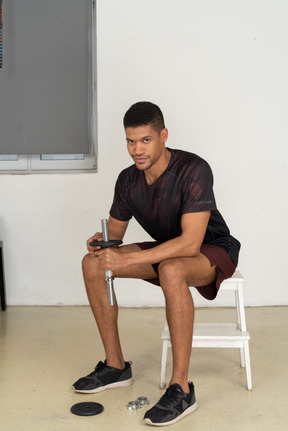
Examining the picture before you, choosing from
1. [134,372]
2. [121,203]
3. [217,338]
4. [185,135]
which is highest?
[185,135]

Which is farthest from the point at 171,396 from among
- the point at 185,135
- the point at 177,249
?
the point at 185,135

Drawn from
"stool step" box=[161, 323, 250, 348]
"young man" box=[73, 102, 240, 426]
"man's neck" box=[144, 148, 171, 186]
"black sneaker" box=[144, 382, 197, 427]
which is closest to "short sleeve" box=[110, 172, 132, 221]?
"young man" box=[73, 102, 240, 426]

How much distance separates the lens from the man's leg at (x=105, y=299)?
8.45 ft

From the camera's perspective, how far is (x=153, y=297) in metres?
4.14

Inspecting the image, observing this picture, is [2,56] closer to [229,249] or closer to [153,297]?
[153,297]

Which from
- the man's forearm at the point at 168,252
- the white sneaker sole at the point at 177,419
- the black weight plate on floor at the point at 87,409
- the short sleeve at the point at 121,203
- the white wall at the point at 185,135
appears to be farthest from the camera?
the white wall at the point at 185,135

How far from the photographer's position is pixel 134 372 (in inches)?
111

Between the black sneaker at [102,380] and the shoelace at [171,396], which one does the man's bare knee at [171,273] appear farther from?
the black sneaker at [102,380]

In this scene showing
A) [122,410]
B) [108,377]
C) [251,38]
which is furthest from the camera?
[251,38]

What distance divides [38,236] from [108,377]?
1.75 metres

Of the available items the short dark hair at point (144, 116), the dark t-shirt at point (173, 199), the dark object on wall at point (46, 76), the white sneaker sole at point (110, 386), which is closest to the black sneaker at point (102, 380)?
the white sneaker sole at point (110, 386)

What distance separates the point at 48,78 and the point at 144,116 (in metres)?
1.76

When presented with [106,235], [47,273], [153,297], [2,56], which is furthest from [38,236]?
[106,235]

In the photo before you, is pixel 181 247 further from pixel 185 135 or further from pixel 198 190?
pixel 185 135
